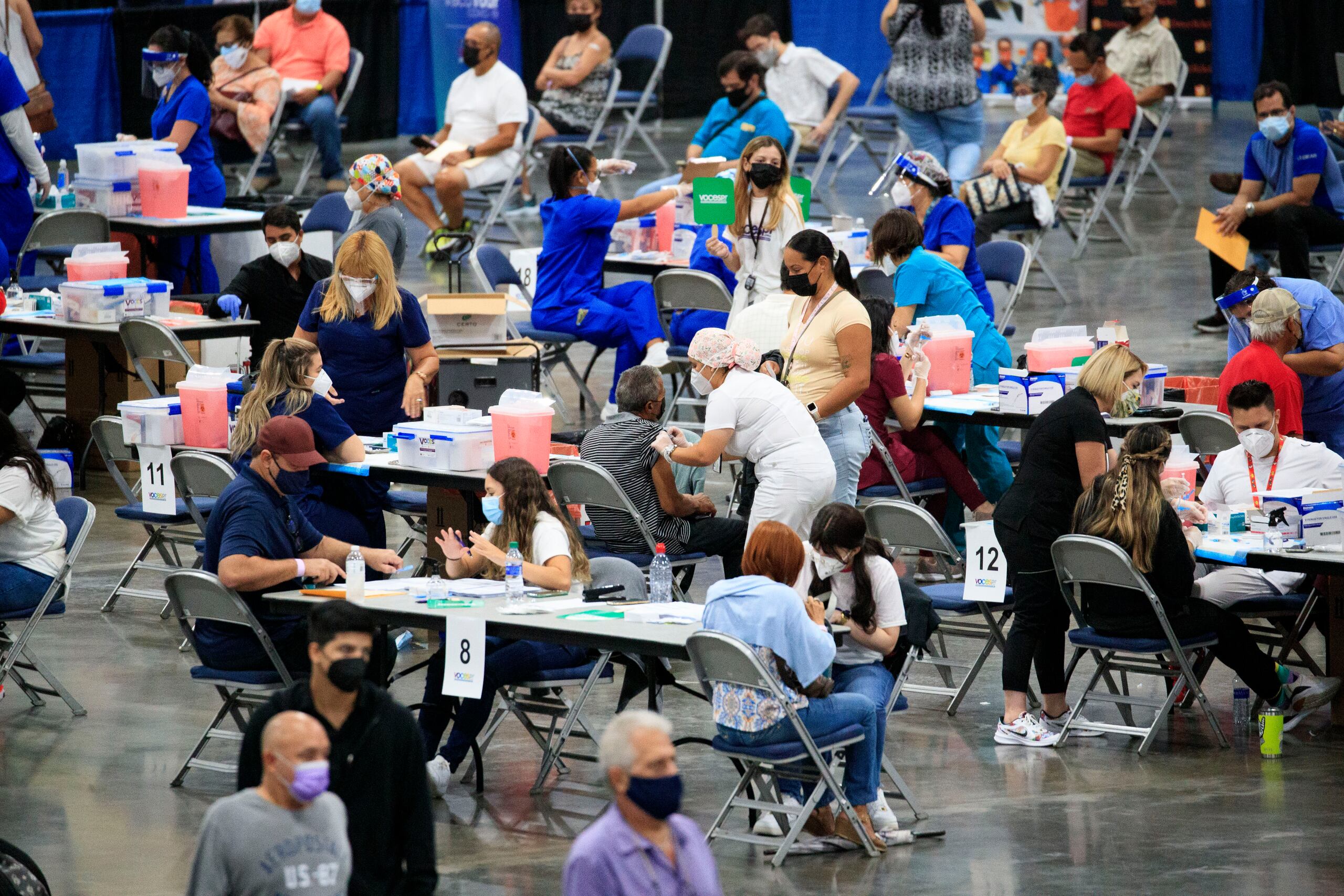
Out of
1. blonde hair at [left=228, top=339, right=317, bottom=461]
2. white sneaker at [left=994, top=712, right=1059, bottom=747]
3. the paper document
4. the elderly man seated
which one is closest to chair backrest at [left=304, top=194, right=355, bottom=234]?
blonde hair at [left=228, top=339, right=317, bottom=461]

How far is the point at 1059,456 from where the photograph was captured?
7.02 metres

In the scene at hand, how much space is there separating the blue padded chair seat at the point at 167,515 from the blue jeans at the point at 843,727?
313 centimetres

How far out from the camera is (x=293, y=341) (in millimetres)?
7605

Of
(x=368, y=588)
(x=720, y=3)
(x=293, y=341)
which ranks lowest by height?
(x=368, y=588)

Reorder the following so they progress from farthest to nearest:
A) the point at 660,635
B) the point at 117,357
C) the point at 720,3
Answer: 1. the point at 720,3
2. the point at 117,357
3. the point at 660,635

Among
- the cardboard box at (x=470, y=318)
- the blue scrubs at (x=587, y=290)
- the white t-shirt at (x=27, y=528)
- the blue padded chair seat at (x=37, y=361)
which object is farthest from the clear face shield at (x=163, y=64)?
the white t-shirt at (x=27, y=528)

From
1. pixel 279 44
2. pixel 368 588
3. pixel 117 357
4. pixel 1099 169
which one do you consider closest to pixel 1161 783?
pixel 368 588

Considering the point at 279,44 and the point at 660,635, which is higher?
the point at 279,44

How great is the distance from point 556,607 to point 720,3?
16.4 metres

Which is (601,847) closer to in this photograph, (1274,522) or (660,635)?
(660,635)

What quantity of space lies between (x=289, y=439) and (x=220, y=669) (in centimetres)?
75

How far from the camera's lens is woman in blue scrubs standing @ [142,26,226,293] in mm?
12508

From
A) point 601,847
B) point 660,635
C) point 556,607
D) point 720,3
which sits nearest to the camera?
point 601,847

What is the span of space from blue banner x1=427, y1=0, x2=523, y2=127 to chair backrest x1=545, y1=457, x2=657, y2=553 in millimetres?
12191
